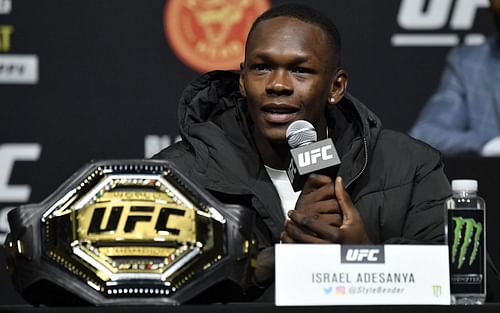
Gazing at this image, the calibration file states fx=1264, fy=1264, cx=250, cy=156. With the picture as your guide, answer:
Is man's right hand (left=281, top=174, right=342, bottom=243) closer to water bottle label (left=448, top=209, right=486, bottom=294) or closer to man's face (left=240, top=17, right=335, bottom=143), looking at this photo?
water bottle label (left=448, top=209, right=486, bottom=294)

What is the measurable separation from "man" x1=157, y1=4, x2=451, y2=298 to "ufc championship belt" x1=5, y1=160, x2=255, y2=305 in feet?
2.11

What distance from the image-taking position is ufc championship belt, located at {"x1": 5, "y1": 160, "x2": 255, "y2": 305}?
1.40 m

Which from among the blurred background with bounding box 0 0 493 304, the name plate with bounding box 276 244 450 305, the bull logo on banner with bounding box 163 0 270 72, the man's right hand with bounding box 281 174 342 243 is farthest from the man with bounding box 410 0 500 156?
the name plate with bounding box 276 244 450 305

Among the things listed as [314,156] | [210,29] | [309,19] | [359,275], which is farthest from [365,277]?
[210,29]

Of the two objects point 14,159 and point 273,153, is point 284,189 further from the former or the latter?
point 14,159

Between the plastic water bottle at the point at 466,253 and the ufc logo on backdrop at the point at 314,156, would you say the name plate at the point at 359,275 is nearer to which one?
the plastic water bottle at the point at 466,253

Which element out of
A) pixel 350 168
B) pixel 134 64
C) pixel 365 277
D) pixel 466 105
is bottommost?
pixel 365 277

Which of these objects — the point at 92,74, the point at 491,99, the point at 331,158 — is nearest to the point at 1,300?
the point at 92,74

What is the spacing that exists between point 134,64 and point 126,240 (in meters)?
1.77

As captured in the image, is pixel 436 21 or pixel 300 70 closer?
pixel 300 70

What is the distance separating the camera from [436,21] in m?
3.17

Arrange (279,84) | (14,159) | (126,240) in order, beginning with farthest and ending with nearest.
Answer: (14,159)
(279,84)
(126,240)

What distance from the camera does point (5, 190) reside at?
3.10m

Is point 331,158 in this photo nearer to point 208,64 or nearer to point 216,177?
point 216,177
